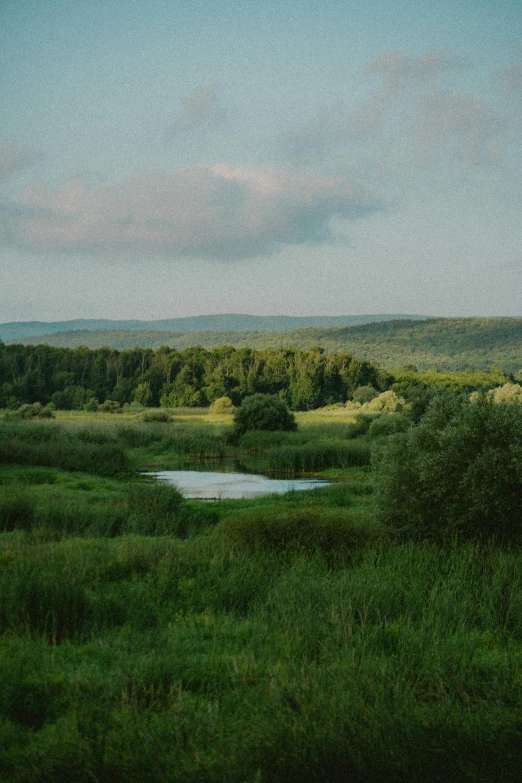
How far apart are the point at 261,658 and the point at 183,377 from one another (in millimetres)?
77266

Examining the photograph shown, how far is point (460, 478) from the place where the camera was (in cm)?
1202

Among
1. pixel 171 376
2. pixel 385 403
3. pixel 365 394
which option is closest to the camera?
pixel 385 403

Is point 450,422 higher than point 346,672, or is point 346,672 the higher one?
point 450,422

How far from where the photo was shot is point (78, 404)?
75.0m

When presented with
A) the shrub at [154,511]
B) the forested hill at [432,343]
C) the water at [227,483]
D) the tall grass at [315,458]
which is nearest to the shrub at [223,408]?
→ the tall grass at [315,458]

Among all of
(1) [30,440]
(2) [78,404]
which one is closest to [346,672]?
(1) [30,440]

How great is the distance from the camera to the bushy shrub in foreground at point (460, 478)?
11594 mm

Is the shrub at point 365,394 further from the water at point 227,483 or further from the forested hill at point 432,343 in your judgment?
the forested hill at point 432,343

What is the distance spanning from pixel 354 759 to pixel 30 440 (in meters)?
32.1

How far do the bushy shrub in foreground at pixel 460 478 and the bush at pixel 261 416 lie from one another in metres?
37.7

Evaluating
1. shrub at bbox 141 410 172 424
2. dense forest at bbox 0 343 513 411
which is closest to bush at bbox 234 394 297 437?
shrub at bbox 141 410 172 424

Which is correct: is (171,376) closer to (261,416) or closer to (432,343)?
(261,416)

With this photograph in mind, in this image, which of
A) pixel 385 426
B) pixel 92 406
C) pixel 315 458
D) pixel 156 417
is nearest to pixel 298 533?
pixel 315 458

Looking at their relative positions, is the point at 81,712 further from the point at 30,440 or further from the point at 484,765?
the point at 30,440
